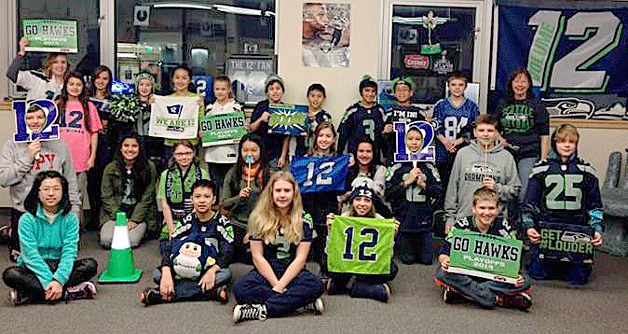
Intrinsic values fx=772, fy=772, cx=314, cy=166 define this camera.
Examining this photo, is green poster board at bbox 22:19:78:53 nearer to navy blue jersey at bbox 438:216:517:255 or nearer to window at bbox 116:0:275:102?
window at bbox 116:0:275:102

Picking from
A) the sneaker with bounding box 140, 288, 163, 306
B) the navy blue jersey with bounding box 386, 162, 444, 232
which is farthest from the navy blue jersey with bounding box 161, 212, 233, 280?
the navy blue jersey with bounding box 386, 162, 444, 232

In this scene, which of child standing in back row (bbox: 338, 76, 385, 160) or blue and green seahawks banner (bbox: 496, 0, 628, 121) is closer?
child standing in back row (bbox: 338, 76, 385, 160)

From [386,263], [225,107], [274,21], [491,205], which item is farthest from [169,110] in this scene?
[491,205]

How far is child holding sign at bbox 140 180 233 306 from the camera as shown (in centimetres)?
500

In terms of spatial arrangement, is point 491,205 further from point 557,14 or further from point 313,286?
point 557,14

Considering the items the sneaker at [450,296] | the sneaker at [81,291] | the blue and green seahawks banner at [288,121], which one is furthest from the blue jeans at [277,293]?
→ the blue and green seahawks banner at [288,121]

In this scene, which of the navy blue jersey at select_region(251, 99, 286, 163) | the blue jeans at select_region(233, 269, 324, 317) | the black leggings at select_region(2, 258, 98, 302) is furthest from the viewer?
the navy blue jersey at select_region(251, 99, 286, 163)

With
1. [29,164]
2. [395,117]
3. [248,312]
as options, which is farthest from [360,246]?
[29,164]

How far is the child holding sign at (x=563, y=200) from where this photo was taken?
5789 millimetres

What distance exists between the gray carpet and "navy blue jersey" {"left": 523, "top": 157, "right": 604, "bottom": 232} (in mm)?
599

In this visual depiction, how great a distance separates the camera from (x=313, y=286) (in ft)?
15.8

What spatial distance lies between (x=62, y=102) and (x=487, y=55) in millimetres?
4164

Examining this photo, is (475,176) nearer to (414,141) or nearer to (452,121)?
(414,141)

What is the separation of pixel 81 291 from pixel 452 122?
3.54 m
